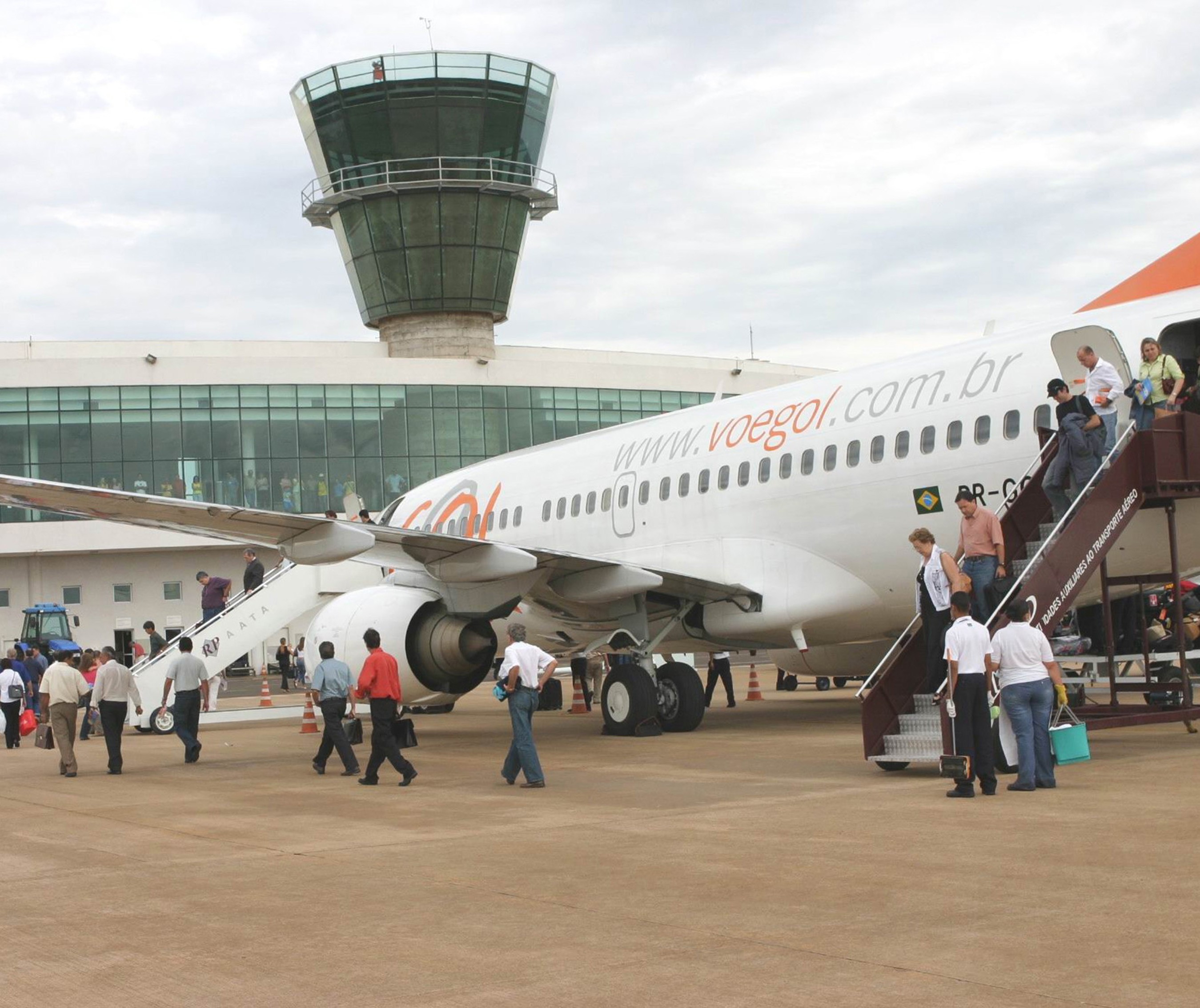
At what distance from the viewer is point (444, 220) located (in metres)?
53.8

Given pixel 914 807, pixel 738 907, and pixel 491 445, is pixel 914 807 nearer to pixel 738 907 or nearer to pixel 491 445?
pixel 738 907

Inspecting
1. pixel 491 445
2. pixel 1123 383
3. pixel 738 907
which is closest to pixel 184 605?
pixel 491 445

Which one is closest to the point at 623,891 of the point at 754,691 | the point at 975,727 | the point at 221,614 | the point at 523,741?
the point at 975,727

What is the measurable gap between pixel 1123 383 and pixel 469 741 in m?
9.82

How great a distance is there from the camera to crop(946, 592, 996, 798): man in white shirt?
35.7 feet

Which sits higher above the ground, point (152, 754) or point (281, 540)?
point (281, 540)

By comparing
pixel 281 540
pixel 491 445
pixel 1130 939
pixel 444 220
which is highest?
pixel 444 220

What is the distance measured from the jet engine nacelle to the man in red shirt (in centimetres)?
490

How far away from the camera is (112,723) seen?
16438mm

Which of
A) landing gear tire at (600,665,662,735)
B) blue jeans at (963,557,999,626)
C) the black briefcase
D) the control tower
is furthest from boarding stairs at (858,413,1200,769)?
the control tower

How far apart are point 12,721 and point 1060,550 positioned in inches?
638

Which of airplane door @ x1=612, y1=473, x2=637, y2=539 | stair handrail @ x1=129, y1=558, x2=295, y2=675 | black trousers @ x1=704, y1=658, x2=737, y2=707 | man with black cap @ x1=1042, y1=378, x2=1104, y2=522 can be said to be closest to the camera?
man with black cap @ x1=1042, y1=378, x2=1104, y2=522

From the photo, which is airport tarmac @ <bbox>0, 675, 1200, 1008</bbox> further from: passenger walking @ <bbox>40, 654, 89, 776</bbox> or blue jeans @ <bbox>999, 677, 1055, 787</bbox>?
passenger walking @ <bbox>40, 654, 89, 776</bbox>

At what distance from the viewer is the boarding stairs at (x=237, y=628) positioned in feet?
78.6
